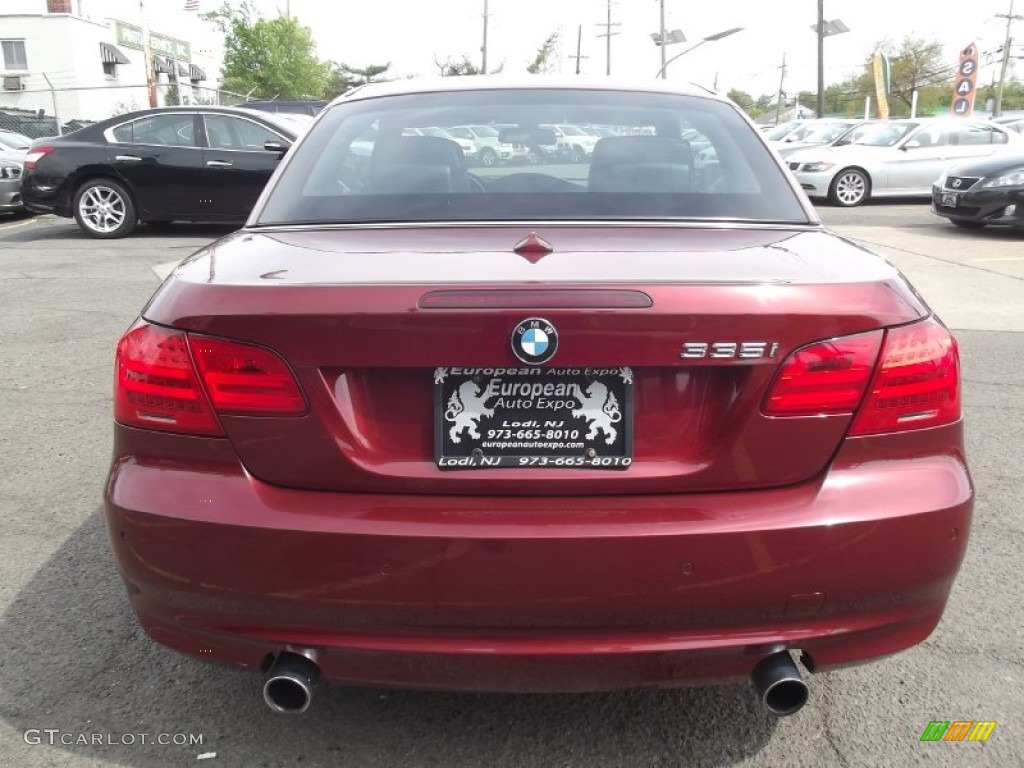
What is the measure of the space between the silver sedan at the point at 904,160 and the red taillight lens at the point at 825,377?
1624 centimetres

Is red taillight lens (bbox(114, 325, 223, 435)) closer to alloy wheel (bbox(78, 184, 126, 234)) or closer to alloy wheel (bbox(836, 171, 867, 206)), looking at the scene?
alloy wheel (bbox(78, 184, 126, 234))

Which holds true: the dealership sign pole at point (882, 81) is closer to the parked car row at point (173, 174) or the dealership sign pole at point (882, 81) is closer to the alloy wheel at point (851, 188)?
the alloy wheel at point (851, 188)

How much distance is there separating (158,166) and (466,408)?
10.8 metres

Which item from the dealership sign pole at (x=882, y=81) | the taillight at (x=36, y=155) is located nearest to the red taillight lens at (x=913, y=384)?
the taillight at (x=36, y=155)

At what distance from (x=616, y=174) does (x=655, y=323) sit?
1.07 metres

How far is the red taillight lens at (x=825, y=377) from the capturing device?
6.31 feet

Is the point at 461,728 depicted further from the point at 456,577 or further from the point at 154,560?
the point at 154,560

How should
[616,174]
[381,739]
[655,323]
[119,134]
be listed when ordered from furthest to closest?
[119,134]
[616,174]
[381,739]
[655,323]

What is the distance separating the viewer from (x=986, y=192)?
40.5ft

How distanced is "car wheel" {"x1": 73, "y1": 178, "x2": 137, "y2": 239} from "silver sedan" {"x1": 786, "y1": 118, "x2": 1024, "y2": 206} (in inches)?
451

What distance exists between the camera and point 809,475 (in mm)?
1970

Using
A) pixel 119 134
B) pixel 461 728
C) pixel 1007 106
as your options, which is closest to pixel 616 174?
pixel 461 728

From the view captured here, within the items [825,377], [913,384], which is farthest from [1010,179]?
[825,377]

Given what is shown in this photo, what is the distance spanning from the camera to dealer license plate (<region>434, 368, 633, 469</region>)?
1924 millimetres
